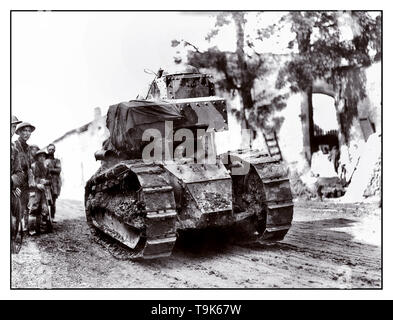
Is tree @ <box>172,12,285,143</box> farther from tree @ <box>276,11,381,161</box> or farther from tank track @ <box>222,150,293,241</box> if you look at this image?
tank track @ <box>222,150,293,241</box>

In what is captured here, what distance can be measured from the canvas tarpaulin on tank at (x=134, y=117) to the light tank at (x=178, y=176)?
0.01m

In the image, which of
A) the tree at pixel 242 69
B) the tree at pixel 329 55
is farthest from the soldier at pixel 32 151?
the tree at pixel 329 55

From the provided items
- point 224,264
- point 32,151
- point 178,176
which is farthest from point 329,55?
point 32,151

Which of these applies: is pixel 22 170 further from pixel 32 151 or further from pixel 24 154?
pixel 32 151

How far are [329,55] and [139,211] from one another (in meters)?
4.36

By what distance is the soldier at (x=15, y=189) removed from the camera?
7.52m

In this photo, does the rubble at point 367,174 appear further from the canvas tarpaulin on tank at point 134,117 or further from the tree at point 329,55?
the canvas tarpaulin on tank at point 134,117

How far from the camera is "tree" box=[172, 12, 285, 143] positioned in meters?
8.27

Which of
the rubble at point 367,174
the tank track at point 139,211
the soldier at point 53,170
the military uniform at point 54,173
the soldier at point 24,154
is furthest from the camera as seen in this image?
the military uniform at point 54,173

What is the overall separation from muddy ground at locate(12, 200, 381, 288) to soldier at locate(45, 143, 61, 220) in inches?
32.3

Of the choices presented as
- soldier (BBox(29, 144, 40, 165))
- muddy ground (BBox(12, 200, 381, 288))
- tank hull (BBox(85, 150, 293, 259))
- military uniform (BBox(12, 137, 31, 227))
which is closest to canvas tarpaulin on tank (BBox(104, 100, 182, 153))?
tank hull (BBox(85, 150, 293, 259))

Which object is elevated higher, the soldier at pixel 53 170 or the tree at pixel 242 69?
the tree at pixel 242 69

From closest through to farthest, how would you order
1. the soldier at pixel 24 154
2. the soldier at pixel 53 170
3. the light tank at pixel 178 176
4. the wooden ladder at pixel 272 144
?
the light tank at pixel 178 176, the soldier at pixel 24 154, the soldier at pixel 53 170, the wooden ladder at pixel 272 144
